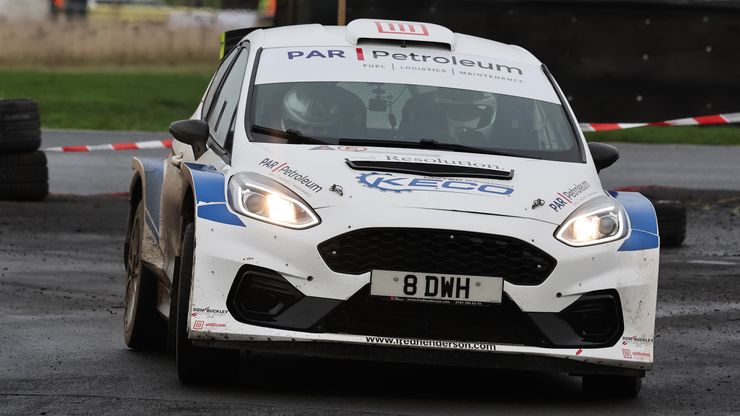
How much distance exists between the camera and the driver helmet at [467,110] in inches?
328

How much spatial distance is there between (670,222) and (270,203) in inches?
286

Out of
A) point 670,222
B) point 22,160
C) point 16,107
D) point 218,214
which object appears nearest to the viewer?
point 218,214

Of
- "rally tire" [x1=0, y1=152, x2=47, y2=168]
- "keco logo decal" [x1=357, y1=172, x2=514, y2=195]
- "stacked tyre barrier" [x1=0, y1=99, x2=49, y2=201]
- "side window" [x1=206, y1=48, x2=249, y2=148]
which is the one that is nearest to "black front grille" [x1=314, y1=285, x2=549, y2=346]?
"keco logo decal" [x1=357, y1=172, x2=514, y2=195]

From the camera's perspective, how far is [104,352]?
28.3 feet

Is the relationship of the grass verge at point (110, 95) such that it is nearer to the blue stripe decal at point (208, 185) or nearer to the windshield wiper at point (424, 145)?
the windshield wiper at point (424, 145)

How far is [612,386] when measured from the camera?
25.3 feet

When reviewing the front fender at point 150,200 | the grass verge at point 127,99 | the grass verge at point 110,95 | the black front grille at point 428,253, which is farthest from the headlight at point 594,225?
the grass verge at point 110,95

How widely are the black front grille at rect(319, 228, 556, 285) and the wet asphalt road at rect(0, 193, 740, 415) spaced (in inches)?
22.1

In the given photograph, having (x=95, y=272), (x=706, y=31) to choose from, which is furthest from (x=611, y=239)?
(x=706, y=31)

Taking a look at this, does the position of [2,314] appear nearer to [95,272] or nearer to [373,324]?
[95,272]

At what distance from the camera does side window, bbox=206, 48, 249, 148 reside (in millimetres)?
8414

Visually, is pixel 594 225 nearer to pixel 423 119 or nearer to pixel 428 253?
pixel 428 253

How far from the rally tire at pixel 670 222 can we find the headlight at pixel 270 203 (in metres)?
7.03

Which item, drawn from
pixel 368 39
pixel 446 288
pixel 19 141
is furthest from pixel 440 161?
pixel 19 141
